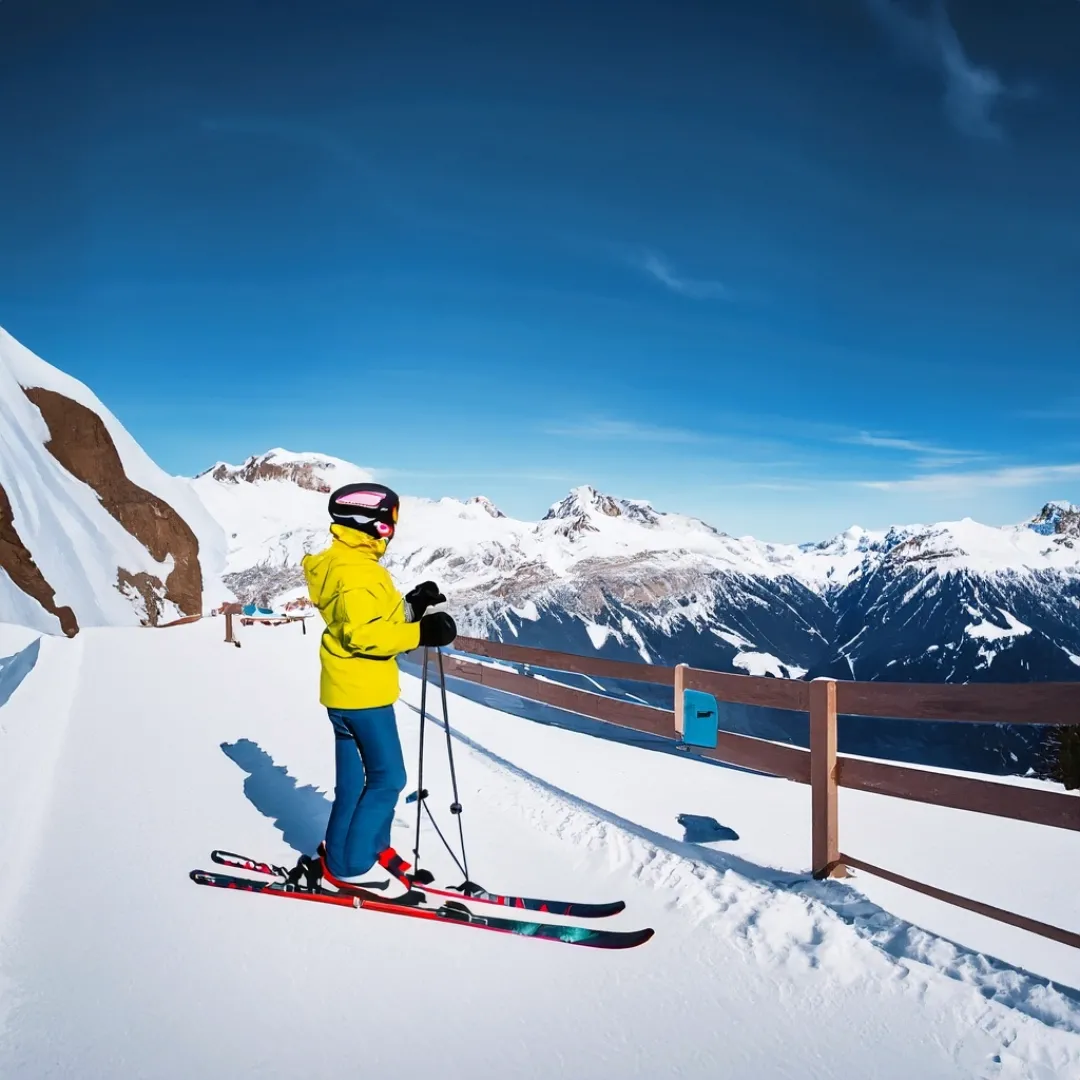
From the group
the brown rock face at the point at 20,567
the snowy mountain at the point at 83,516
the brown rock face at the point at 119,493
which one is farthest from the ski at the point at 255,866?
the brown rock face at the point at 119,493

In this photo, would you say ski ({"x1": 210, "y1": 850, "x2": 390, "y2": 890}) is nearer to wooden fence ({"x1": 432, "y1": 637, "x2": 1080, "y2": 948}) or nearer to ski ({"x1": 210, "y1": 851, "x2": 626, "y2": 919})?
ski ({"x1": 210, "y1": 851, "x2": 626, "y2": 919})

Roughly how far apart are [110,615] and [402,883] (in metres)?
32.2

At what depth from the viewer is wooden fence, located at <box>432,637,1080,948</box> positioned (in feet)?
11.1

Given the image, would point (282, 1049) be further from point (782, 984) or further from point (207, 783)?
point (207, 783)

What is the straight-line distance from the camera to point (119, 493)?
4212 centimetres

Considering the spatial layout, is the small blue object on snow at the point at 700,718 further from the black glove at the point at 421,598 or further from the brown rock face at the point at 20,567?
the brown rock face at the point at 20,567

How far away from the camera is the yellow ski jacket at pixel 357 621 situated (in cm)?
393

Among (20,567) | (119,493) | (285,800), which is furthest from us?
(119,493)

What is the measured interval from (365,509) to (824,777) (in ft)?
10.9

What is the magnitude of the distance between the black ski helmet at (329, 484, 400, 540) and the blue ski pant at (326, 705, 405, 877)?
1044 mm

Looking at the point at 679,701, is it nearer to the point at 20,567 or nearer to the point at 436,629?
the point at 436,629

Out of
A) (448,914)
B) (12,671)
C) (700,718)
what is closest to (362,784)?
(448,914)

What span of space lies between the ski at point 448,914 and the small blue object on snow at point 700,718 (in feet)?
7.17

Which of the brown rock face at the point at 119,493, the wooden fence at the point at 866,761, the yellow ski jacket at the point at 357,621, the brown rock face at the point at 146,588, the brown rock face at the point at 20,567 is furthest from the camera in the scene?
the brown rock face at the point at 119,493
